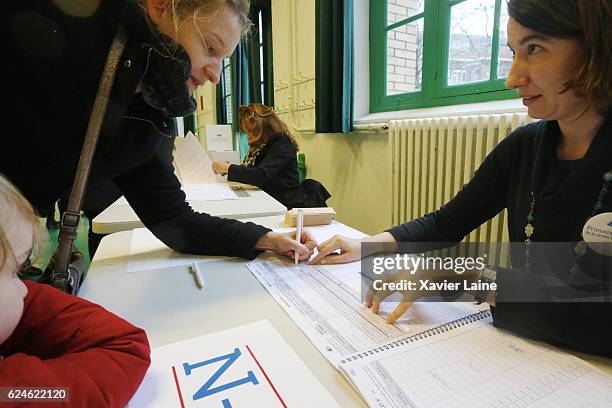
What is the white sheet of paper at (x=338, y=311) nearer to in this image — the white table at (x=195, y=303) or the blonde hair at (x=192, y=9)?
the white table at (x=195, y=303)

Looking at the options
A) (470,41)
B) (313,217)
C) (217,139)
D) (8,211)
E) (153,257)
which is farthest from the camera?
(217,139)

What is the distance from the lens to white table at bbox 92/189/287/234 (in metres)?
1.17

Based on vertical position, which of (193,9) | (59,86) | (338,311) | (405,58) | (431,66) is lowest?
(338,311)

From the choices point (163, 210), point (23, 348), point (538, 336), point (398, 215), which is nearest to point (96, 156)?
point (163, 210)

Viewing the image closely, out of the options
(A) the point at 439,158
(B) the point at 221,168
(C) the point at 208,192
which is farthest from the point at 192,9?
(B) the point at 221,168

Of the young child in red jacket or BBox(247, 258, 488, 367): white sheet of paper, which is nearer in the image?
the young child in red jacket

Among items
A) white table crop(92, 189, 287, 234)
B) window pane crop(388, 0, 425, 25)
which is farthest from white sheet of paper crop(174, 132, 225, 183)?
window pane crop(388, 0, 425, 25)

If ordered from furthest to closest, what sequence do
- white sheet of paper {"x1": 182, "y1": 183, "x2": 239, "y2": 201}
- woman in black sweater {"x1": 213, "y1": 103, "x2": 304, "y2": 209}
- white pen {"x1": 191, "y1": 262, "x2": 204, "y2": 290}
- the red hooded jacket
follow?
1. woman in black sweater {"x1": 213, "y1": 103, "x2": 304, "y2": 209}
2. white sheet of paper {"x1": 182, "y1": 183, "x2": 239, "y2": 201}
3. white pen {"x1": 191, "y1": 262, "x2": 204, "y2": 290}
4. the red hooded jacket

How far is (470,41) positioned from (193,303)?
189 cm

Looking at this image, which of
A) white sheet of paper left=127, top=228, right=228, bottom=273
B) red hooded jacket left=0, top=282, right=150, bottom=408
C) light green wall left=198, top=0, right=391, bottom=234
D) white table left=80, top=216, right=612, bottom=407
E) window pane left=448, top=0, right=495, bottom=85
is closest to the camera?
red hooded jacket left=0, top=282, right=150, bottom=408

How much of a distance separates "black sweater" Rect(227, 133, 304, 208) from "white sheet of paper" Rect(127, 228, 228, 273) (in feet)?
3.88

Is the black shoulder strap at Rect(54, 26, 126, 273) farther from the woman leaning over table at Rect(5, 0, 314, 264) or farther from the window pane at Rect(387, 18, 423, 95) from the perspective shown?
the window pane at Rect(387, 18, 423, 95)

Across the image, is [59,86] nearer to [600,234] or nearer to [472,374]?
[472,374]

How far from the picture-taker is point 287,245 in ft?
2.94
